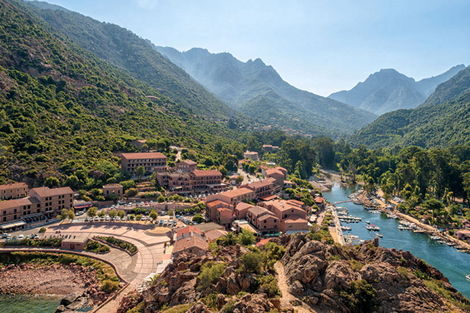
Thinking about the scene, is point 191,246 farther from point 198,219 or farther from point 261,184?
point 261,184

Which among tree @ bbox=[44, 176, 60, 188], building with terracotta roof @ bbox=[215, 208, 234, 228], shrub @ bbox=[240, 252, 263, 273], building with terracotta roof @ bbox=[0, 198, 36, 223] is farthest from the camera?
tree @ bbox=[44, 176, 60, 188]

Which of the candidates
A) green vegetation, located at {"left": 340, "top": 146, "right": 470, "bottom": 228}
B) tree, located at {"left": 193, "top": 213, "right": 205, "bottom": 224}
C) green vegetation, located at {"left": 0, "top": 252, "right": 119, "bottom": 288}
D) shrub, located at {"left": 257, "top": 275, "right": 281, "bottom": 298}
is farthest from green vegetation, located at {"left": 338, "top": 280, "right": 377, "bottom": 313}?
green vegetation, located at {"left": 340, "top": 146, "right": 470, "bottom": 228}

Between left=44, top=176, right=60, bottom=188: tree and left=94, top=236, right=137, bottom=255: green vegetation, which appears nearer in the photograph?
left=94, top=236, right=137, bottom=255: green vegetation

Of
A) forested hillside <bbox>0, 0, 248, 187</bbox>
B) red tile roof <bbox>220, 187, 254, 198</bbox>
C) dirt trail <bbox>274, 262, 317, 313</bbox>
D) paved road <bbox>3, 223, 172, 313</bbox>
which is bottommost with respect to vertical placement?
paved road <bbox>3, 223, 172, 313</bbox>

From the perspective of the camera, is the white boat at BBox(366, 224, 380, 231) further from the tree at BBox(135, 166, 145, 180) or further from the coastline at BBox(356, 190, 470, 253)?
the tree at BBox(135, 166, 145, 180)

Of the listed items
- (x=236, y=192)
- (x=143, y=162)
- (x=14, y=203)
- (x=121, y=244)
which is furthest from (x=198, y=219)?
(x=14, y=203)

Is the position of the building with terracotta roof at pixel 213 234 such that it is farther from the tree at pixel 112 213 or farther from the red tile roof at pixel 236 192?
the tree at pixel 112 213

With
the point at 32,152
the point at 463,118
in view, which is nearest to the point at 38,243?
the point at 32,152
